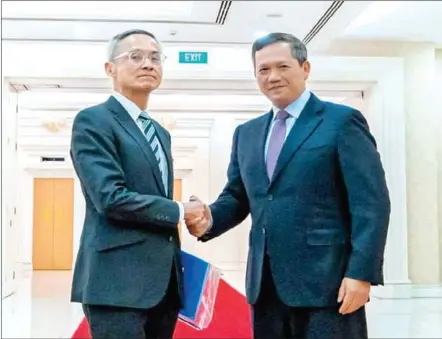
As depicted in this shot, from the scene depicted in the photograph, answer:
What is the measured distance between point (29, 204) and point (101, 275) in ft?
38.3

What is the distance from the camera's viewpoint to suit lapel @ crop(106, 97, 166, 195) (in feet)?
5.88

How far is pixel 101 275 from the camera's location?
1.73 metres

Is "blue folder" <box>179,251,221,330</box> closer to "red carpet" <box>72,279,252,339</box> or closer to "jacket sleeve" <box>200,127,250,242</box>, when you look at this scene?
"jacket sleeve" <box>200,127,250,242</box>

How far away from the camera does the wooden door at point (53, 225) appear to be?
1359 cm

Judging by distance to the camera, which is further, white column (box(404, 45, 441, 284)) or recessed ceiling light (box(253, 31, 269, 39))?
white column (box(404, 45, 441, 284))

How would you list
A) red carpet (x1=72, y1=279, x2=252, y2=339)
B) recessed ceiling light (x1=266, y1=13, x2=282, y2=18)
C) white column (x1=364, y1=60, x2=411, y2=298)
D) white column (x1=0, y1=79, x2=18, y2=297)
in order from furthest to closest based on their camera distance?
white column (x1=0, y1=79, x2=18, y2=297) → white column (x1=364, y1=60, x2=411, y2=298) → red carpet (x1=72, y1=279, x2=252, y2=339) → recessed ceiling light (x1=266, y1=13, x2=282, y2=18)

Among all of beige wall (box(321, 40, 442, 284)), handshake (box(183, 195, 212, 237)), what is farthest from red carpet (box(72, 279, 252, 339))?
handshake (box(183, 195, 212, 237))

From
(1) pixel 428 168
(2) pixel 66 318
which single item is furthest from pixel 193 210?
(2) pixel 66 318

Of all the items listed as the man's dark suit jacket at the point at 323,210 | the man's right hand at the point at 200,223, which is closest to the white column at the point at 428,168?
the man's dark suit jacket at the point at 323,210

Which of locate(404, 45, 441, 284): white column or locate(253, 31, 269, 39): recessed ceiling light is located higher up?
locate(253, 31, 269, 39): recessed ceiling light

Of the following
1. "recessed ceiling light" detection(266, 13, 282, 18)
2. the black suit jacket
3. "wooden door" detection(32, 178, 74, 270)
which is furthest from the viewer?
"wooden door" detection(32, 178, 74, 270)

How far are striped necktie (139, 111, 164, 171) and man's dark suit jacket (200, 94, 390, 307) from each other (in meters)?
0.34

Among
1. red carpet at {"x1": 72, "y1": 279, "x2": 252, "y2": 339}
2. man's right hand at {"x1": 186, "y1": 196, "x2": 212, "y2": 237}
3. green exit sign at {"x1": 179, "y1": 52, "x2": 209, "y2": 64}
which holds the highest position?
green exit sign at {"x1": 179, "y1": 52, "x2": 209, "y2": 64}

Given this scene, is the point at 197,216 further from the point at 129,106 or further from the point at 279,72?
the point at 279,72
